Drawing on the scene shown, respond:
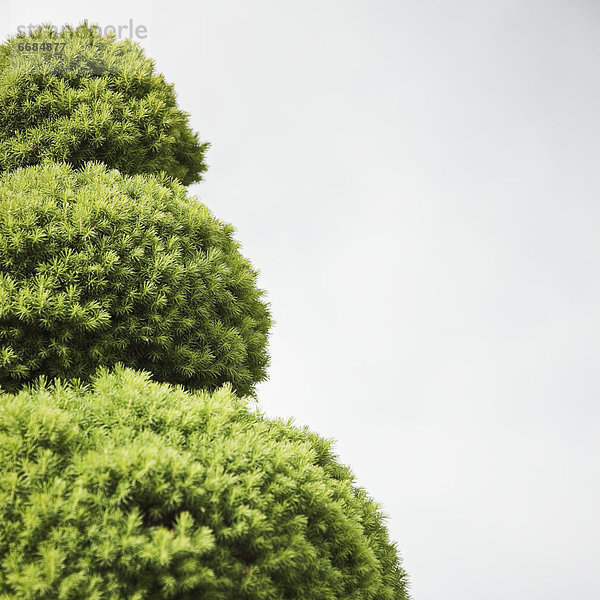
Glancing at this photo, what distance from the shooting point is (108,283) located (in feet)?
9.90

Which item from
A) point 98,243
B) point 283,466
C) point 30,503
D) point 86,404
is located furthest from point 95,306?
point 283,466

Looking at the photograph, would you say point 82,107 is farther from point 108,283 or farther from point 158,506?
point 158,506

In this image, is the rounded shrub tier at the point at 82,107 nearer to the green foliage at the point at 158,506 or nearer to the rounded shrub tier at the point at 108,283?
the rounded shrub tier at the point at 108,283

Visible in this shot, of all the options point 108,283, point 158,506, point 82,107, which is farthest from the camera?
A: point 82,107

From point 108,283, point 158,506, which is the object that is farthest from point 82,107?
point 158,506

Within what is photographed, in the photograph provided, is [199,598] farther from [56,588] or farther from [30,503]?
[30,503]

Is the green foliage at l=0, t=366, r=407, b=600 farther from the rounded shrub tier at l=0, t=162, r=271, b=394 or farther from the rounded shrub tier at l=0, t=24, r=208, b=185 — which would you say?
the rounded shrub tier at l=0, t=24, r=208, b=185

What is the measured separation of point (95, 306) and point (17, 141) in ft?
5.24

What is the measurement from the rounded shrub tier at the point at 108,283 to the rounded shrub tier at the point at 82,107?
30 cm

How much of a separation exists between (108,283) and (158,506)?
132 centimetres

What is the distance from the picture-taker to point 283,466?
2496 mm

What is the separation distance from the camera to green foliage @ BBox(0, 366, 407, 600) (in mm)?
1998

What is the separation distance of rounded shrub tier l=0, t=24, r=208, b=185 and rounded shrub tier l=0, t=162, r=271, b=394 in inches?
11.6

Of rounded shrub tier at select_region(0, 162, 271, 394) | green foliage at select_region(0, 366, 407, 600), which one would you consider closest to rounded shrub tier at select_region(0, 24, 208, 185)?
rounded shrub tier at select_region(0, 162, 271, 394)
